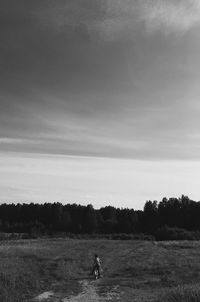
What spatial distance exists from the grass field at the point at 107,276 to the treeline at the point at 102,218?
7595 cm

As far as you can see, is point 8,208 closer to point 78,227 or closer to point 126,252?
point 78,227

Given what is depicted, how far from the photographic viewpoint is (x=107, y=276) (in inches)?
1391

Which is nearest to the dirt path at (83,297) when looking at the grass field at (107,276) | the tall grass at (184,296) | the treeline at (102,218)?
the grass field at (107,276)

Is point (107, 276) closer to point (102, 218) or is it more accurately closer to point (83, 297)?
point (83, 297)

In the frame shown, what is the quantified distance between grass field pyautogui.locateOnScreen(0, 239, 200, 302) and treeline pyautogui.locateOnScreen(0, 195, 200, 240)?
7595 cm

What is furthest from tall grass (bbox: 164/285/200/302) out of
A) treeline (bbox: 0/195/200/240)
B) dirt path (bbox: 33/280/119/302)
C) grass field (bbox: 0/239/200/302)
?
treeline (bbox: 0/195/200/240)

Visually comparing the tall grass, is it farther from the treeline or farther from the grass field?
the treeline

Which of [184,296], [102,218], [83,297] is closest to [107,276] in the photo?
[83,297]

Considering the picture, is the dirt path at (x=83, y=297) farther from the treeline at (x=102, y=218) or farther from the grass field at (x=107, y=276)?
the treeline at (x=102, y=218)

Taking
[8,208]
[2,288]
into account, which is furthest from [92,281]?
[8,208]

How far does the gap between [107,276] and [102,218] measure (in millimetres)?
125031

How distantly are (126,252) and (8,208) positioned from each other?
142062 millimetres

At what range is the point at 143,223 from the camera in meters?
148

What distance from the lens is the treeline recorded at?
13511 centimetres
